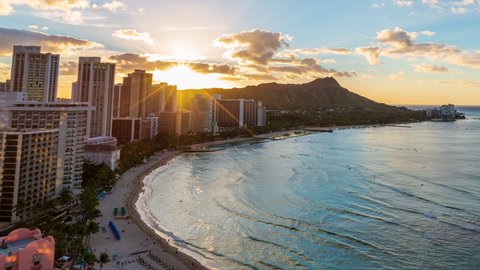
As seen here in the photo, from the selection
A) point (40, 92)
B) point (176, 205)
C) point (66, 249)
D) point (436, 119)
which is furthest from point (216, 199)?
point (436, 119)

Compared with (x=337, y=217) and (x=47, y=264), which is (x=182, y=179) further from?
(x=47, y=264)

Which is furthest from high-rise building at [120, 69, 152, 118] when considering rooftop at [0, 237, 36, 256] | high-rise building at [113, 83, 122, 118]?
rooftop at [0, 237, 36, 256]

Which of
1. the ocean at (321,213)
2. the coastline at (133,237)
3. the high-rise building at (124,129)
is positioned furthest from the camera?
the high-rise building at (124,129)

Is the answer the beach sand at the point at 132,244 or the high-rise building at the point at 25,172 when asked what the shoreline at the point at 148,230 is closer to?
the beach sand at the point at 132,244

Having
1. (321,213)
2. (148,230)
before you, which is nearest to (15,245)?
(148,230)

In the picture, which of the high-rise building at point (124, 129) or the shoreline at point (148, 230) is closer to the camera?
the shoreline at point (148, 230)

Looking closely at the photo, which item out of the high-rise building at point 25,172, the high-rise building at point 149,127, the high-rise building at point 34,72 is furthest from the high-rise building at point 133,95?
the high-rise building at point 25,172

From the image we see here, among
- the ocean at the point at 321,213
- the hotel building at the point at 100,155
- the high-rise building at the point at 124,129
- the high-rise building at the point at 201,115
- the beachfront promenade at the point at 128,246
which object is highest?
the high-rise building at the point at 201,115

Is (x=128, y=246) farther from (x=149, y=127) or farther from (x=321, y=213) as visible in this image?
(x=149, y=127)

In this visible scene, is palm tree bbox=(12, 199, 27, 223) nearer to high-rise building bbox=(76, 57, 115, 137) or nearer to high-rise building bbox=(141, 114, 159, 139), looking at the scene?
high-rise building bbox=(76, 57, 115, 137)
